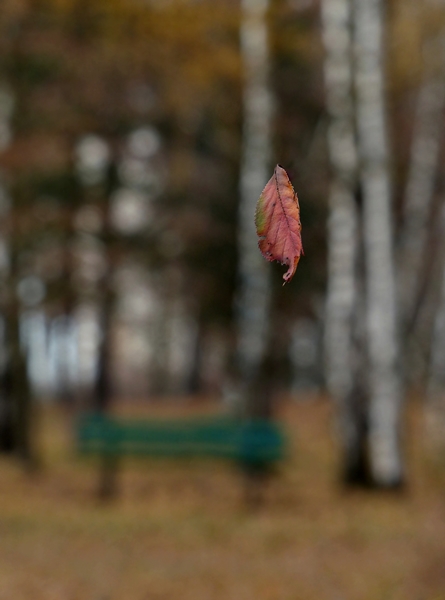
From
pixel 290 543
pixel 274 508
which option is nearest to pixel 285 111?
pixel 274 508

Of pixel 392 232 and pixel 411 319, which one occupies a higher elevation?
pixel 392 232

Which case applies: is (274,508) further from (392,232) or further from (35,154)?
(35,154)

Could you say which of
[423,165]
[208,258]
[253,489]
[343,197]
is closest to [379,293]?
[343,197]

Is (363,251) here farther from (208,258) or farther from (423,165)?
(423,165)

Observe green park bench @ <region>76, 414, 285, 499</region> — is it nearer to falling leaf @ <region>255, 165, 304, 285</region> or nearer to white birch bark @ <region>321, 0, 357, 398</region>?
white birch bark @ <region>321, 0, 357, 398</region>

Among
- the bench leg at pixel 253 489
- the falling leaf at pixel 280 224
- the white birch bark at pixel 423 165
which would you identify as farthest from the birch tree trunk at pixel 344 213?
the falling leaf at pixel 280 224

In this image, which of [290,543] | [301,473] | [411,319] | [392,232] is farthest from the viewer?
[411,319]
